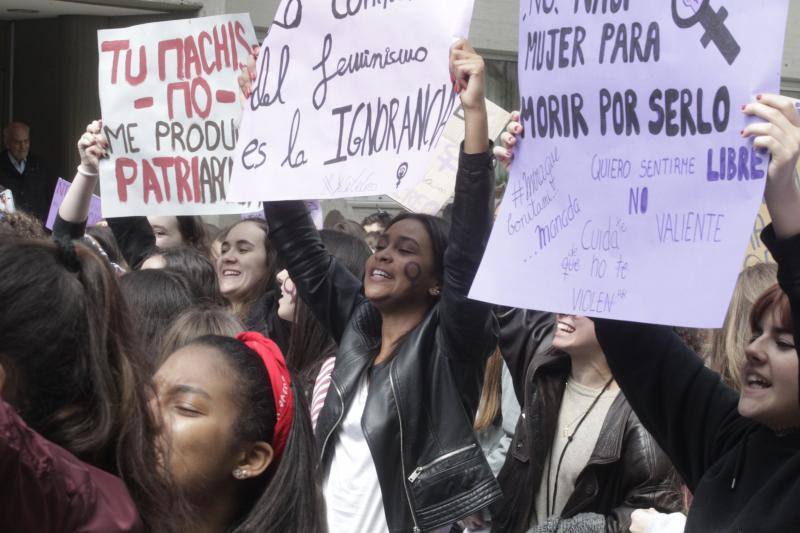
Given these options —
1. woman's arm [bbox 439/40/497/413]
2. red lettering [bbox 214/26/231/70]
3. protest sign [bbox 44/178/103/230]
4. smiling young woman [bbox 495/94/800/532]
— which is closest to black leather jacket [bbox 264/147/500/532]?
woman's arm [bbox 439/40/497/413]

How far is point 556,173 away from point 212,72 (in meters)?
2.42

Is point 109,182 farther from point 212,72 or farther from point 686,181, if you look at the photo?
point 686,181

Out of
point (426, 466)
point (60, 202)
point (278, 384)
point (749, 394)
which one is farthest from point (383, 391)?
point (60, 202)

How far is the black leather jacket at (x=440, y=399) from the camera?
3318mm

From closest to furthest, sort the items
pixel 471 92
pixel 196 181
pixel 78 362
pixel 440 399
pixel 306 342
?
1. pixel 78 362
2. pixel 471 92
3. pixel 440 399
4. pixel 306 342
5. pixel 196 181

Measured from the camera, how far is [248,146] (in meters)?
3.92

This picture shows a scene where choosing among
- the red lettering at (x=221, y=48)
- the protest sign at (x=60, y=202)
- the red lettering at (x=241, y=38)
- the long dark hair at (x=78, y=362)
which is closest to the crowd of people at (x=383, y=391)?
the long dark hair at (x=78, y=362)

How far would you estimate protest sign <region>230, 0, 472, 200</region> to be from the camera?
11.1 feet

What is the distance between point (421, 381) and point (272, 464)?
100 cm

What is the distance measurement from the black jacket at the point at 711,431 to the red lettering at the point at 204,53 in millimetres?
2648

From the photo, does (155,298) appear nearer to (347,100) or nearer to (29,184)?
(347,100)

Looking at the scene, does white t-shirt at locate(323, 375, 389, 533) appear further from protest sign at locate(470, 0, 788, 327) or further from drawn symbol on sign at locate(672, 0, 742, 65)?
drawn symbol on sign at locate(672, 0, 742, 65)

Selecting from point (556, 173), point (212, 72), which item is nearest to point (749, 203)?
point (556, 173)

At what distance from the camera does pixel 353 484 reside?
349 centimetres
